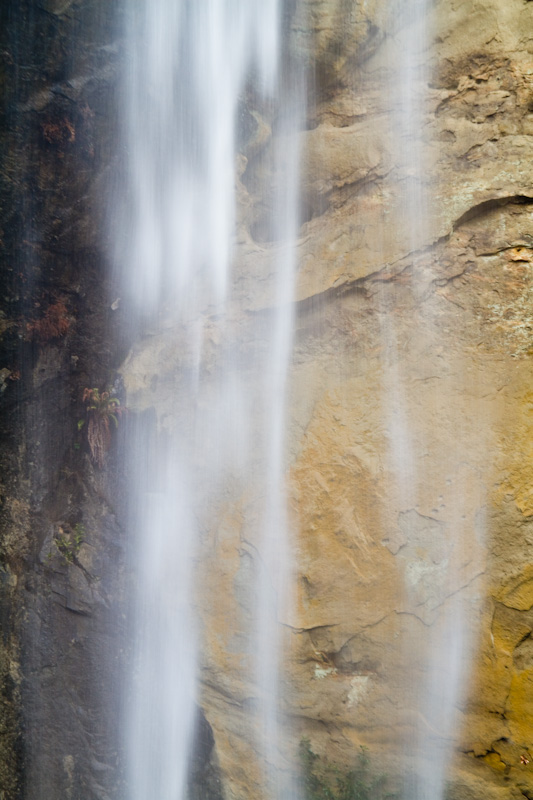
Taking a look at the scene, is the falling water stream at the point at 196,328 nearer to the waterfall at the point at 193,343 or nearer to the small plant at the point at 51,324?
the waterfall at the point at 193,343

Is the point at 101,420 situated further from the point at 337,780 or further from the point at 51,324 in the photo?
the point at 337,780

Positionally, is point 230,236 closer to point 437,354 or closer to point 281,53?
point 281,53

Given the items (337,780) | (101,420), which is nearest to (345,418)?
(101,420)

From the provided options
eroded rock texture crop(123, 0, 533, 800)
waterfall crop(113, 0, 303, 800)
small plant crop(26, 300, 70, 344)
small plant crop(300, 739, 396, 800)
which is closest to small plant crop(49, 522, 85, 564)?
waterfall crop(113, 0, 303, 800)

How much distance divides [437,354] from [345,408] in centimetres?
76

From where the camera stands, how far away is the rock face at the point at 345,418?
405 cm

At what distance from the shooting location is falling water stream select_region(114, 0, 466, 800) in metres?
4.41

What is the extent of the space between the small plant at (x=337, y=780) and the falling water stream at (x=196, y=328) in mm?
240

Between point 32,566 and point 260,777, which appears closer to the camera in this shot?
point 260,777

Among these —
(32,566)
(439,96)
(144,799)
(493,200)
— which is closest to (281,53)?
(439,96)

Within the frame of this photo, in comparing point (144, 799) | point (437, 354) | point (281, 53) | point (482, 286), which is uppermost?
point (281, 53)

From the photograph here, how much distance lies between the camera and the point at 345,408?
4371 mm

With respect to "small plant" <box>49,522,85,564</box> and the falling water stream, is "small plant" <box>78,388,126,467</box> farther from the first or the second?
"small plant" <box>49,522,85,564</box>

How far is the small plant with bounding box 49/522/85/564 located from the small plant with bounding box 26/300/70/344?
5.20ft
